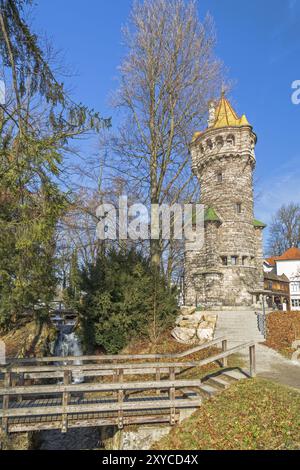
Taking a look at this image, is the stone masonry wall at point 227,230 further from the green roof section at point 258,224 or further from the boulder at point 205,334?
the boulder at point 205,334

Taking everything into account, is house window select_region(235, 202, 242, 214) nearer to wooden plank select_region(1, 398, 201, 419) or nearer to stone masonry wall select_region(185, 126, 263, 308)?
stone masonry wall select_region(185, 126, 263, 308)

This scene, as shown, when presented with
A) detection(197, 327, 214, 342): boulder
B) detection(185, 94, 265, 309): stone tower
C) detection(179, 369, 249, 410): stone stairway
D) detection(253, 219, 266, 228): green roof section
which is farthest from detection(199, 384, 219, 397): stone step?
detection(253, 219, 266, 228): green roof section

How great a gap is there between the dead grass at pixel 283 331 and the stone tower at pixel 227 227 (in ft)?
38.0

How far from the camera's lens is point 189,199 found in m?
16.0

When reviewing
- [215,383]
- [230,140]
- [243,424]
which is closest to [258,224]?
[230,140]

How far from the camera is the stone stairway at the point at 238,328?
48.9 feet

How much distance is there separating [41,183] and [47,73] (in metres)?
2.04

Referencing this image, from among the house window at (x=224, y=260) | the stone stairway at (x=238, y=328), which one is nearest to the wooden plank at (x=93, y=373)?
the stone stairway at (x=238, y=328)

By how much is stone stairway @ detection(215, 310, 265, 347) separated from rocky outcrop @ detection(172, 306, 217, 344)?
715 mm

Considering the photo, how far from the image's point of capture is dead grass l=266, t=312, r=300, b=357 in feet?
43.1

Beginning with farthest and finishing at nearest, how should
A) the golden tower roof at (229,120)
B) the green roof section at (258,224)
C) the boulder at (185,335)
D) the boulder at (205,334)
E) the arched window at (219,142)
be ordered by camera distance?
the green roof section at (258,224) < the golden tower roof at (229,120) < the arched window at (219,142) < the boulder at (205,334) < the boulder at (185,335)

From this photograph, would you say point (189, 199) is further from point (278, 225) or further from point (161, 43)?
point (278, 225)

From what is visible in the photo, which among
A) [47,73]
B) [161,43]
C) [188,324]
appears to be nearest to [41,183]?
[47,73]

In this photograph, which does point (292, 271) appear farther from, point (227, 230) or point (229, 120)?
point (229, 120)
